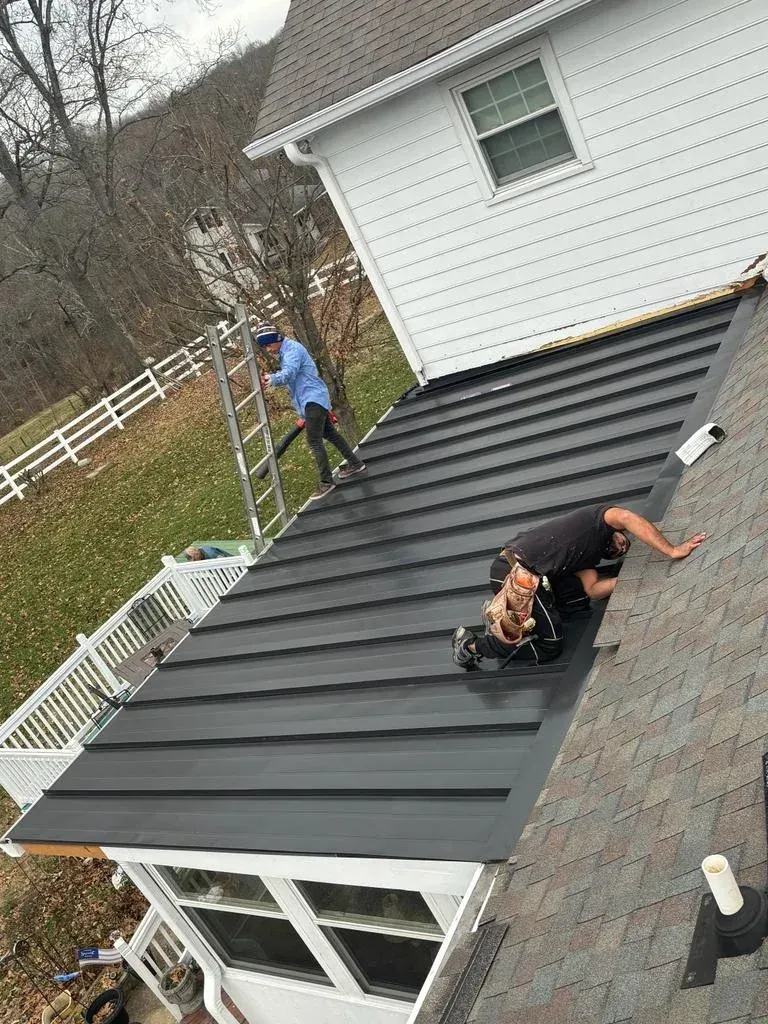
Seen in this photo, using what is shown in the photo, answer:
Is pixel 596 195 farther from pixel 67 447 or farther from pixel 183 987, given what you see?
pixel 67 447

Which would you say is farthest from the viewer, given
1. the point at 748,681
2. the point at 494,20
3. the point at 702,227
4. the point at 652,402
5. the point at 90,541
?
the point at 90,541

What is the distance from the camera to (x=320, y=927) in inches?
250

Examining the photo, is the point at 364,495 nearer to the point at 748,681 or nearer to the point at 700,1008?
the point at 748,681

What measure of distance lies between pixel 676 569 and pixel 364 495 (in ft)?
15.2

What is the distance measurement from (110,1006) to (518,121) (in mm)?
10111

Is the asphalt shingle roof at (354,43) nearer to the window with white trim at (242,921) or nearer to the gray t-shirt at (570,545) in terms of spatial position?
the gray t-shirt at (570,545)

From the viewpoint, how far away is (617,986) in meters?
2.48

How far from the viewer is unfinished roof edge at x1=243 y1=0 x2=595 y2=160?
24.2 feet

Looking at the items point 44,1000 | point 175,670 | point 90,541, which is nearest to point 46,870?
point 44,1000

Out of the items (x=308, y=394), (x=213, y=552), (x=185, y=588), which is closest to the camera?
(x=308, y=394)

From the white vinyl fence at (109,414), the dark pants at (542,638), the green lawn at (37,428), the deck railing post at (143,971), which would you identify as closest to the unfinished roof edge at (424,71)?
the dark pants at (542,638)

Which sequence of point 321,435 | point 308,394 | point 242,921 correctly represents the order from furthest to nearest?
1. point 321,435
2. point 308,394
3. point 242,921

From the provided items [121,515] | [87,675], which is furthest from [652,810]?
[121,515]

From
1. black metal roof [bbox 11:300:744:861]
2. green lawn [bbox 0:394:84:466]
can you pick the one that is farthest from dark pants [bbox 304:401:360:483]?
green lawn [bbox 0:394:84:466]
